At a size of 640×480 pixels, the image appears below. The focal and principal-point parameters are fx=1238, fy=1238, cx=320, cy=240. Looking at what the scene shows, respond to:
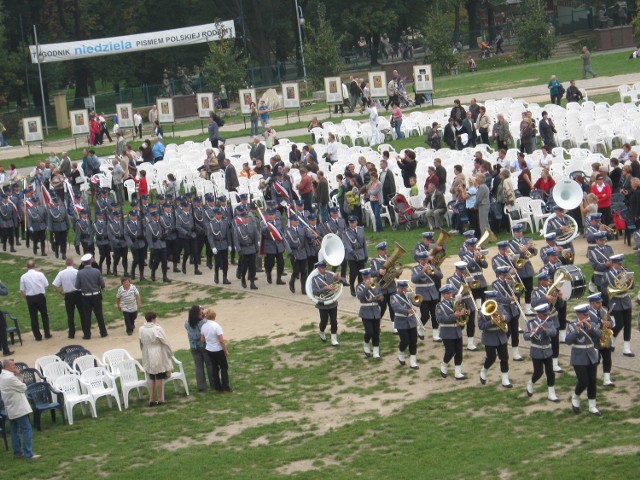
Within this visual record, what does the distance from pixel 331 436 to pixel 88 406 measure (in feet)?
15.9

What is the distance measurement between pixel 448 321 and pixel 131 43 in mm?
47507

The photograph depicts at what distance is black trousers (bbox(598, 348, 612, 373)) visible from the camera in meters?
18.2

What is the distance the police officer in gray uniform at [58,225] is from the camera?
1296 inches

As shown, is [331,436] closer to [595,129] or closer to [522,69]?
[595,129]

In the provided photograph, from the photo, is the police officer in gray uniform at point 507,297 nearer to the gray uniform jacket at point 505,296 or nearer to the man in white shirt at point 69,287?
the gray uniform jacket at point 505,296

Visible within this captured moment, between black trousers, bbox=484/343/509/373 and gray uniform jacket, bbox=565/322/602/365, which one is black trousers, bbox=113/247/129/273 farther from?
gray uniform jacket, bbox=565/322/602/365

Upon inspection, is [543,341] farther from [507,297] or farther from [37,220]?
[37,220]

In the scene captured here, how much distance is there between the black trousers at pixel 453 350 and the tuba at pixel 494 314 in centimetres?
93

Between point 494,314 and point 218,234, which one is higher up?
point 218,234

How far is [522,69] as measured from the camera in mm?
60438

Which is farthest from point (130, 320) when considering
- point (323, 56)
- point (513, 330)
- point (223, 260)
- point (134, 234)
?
point (323, 56)

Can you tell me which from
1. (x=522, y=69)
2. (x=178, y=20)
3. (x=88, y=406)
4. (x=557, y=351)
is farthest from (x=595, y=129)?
(x=178, y=20)

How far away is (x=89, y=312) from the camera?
25562 millimetres

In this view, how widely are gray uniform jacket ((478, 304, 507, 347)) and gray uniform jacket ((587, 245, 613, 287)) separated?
2.58 m
